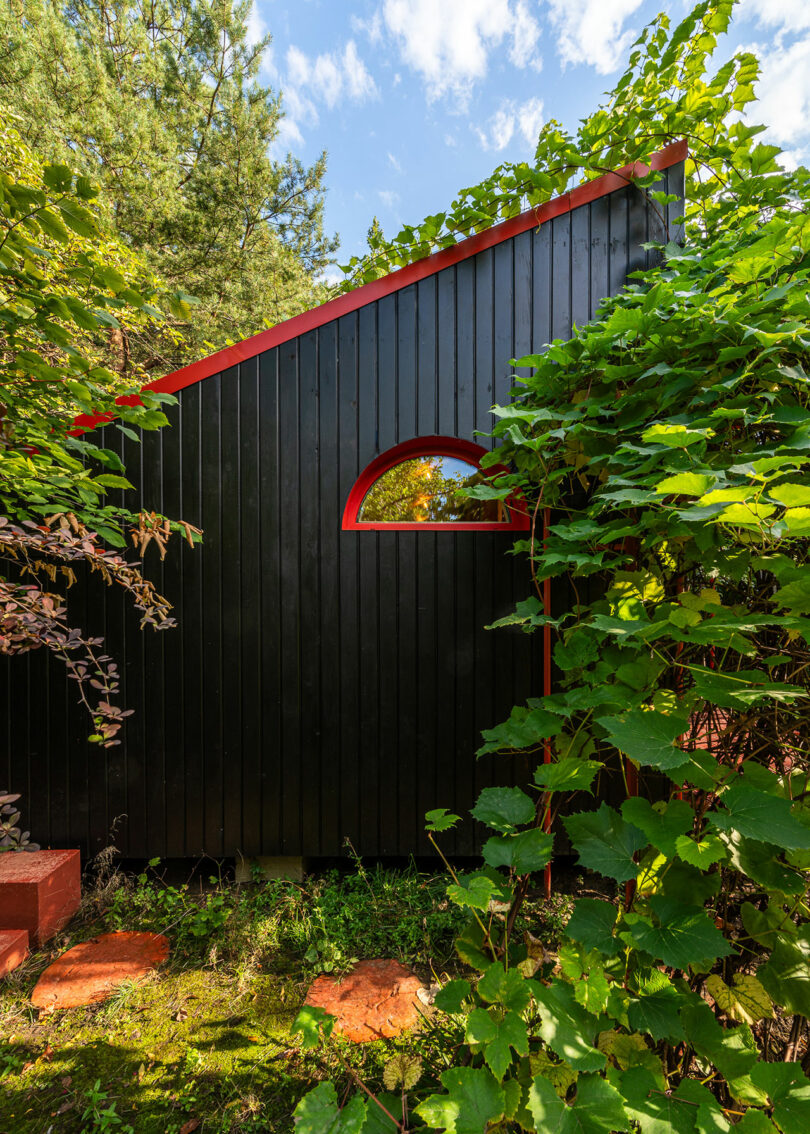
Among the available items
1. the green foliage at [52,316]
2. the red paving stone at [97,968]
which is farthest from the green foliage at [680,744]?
the red paving stone at [97,968]

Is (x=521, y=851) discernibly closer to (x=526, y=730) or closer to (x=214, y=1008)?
(x=526, y=730)

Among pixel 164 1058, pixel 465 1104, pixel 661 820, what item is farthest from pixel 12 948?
pixel 661 820

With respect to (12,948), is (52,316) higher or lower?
higher

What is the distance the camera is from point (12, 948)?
6.57 feet

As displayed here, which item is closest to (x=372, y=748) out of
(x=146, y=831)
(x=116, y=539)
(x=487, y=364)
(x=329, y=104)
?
(x=146, y=831)

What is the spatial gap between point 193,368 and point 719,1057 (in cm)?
329

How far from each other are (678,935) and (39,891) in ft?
9.07

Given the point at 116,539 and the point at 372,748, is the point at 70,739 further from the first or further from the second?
the point at 372,748

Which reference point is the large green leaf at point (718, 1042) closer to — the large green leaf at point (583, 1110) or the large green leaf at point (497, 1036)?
the large green leaf at point (583, 1110)

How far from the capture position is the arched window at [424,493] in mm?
2621

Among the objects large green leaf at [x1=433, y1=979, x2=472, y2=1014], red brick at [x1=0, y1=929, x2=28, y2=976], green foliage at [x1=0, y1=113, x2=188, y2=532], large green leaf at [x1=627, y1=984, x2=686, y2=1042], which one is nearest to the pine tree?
green foliage at [x1=0, y1=113, x2=188, y2=532]

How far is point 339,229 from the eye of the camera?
31.1 ft

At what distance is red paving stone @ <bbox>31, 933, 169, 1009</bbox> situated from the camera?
1.85 metres

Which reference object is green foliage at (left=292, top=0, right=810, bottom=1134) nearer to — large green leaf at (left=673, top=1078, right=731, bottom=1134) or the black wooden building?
large green leaf at (left=673, top=1078, right=731, bottom=1134)
